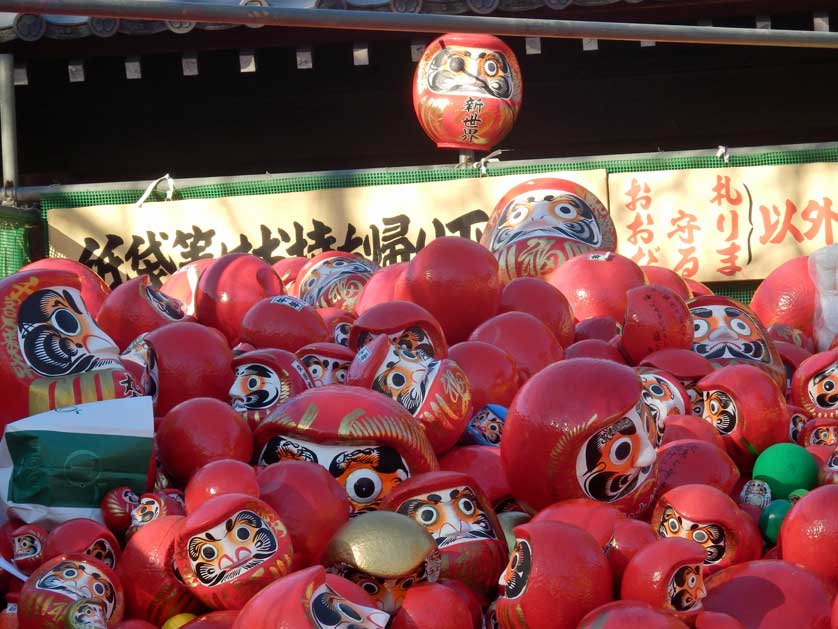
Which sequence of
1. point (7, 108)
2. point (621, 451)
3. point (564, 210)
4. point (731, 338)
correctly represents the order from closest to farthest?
point (621, 451), point (731, 338), point (564, 210), point (7, 108)

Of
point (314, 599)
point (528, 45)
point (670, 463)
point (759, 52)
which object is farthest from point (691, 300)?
point (759, 52)

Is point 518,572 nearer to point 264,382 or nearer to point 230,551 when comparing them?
point 230,551

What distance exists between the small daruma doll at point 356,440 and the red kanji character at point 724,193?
3.33 meters

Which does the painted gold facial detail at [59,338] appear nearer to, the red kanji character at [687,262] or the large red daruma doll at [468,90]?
the large red daruma doll at [468,90]

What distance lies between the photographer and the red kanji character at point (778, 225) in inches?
234

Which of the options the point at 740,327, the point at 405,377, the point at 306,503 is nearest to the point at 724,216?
the point at 740,327

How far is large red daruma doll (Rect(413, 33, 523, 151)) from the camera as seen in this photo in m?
5.96

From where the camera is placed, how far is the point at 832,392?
386 cm

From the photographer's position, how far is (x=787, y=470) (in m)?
3.41

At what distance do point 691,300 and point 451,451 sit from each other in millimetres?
1372

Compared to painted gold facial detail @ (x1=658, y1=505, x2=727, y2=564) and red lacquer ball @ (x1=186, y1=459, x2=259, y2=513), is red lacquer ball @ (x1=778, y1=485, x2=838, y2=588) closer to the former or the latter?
painted gold facial detail @ (x1=658, y1=505, x2=727, y2=564)

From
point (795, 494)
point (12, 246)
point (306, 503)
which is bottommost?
point (795, 494)

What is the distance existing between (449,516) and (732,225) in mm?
3548

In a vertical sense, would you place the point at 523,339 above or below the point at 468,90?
below
